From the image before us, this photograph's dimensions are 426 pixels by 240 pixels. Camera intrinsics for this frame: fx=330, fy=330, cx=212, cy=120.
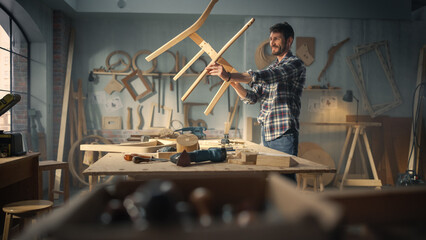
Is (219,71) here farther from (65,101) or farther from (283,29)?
(65,101)

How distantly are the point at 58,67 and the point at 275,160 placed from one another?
446 centimetres

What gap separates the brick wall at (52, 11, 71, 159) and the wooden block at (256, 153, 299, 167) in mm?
4284

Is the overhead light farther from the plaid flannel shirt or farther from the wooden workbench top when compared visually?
the wooden workbench top

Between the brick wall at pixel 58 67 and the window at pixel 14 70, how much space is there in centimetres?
43

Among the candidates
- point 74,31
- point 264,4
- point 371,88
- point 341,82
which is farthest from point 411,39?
point 74,31

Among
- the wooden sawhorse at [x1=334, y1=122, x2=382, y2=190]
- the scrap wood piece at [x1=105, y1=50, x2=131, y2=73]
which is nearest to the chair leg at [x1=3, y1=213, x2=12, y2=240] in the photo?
the scrap wood piece at [x1=105, y1=50, x2=131, y2=73]

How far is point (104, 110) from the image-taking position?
5.59 meters

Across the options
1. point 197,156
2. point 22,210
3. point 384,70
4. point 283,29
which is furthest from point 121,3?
point 384,70

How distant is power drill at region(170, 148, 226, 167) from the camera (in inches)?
72.3

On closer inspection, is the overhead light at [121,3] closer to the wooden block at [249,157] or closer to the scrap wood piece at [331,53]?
A: the scrap wood piece at [331,53]

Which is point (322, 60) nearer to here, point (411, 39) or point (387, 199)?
point (411, 39)

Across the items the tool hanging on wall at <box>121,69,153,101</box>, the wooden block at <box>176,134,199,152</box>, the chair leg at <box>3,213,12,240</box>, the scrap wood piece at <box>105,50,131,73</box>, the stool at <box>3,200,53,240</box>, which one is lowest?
the chair leg at <box>3,213,12,240</box>

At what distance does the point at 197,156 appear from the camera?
1915 millimetres

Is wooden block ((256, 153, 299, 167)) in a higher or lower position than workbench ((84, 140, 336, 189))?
higher
